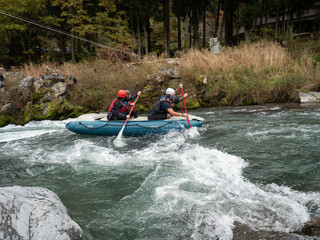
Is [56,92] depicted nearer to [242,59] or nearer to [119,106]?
[119,106]

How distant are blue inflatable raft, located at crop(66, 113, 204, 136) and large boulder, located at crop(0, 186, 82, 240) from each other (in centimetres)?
411

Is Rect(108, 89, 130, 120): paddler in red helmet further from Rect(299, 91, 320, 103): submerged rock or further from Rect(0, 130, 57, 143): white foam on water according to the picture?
Rect(299, 91, 320, 103): submerged rock

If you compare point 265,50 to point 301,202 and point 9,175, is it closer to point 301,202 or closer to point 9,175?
point 301,202

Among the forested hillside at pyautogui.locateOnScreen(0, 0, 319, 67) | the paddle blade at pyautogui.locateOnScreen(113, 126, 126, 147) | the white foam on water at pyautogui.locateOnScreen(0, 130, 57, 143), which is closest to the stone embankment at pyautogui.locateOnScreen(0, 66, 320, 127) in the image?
the white foam on water at pyautogui.locateOnScreen(0, 130, 57, 143)

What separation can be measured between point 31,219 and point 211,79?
31.8 ft

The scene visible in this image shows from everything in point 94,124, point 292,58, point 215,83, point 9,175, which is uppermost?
point 292,58

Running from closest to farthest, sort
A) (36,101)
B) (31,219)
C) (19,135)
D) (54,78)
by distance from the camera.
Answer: (31,219) → (19,135) → (36,101) → (54,78)

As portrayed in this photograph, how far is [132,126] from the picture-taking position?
263 inches

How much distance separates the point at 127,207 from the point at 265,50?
1012cm

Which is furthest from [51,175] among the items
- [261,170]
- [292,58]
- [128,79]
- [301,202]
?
[292,58]

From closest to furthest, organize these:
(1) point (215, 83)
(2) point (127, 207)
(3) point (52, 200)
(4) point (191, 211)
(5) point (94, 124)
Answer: (3) point (52, 200) < (4) point (191, 211) < (2) point (127, 207) < (5) point (94, 124) < (1) point (215, 83)

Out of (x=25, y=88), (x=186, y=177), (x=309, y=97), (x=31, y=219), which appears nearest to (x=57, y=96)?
(x=25, y=88)

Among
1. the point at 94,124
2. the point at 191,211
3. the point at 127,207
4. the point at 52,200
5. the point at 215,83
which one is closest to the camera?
the point at 52,200

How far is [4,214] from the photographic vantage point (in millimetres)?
2107
